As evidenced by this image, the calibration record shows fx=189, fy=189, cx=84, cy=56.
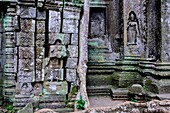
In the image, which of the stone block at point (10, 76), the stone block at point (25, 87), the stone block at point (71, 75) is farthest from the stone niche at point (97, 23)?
the stone block at point (10, 76)

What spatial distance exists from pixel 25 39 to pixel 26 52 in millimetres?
340

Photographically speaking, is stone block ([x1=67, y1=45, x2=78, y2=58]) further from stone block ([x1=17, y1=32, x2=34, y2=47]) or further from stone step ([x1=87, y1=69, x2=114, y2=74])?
stone step ([x1=87, y1=69, x2=114, y2=74])

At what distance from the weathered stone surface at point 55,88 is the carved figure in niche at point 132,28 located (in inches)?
125

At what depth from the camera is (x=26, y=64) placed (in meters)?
4.91

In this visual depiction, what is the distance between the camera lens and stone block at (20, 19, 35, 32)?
493 cm

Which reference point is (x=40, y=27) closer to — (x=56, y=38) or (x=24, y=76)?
(x=56, y=38)

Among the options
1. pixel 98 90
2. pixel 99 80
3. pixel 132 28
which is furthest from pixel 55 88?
pixel 132 28

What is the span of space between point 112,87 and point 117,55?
1.29m

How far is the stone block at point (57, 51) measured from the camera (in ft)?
16.6

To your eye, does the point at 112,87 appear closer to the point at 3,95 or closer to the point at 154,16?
the point at 154,16

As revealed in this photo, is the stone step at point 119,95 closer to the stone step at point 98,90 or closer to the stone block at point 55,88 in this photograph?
the stone step at point 98,90

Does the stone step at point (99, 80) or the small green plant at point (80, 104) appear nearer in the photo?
the small green plant at point (80, 104)

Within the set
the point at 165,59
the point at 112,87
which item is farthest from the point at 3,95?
→ the point at 165,59

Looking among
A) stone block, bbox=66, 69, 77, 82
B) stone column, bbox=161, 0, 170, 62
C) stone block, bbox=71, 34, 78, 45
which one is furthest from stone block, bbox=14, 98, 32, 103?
stone column, bbox=161, 0, 170, 62
